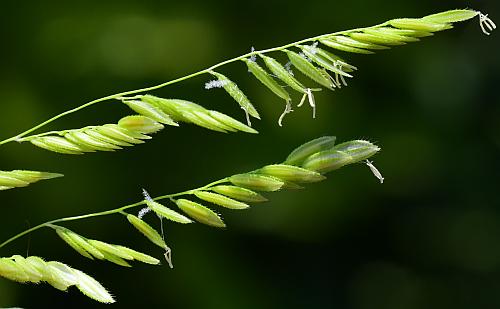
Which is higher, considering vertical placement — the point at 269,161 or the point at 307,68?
the point at 307,68

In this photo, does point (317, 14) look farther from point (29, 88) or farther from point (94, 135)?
point (94, 135)

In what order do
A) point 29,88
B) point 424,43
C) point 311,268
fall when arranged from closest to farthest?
point 29,88 → point 311,268 → point 424,43

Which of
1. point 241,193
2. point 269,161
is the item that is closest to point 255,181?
point 241,193

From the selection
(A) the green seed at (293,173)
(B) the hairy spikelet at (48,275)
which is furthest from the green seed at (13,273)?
(A) the green seed at (293,173)

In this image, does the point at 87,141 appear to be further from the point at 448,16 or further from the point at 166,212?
the point at 448,16

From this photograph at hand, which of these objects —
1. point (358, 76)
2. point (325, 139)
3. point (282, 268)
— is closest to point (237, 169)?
point (282, 268)
